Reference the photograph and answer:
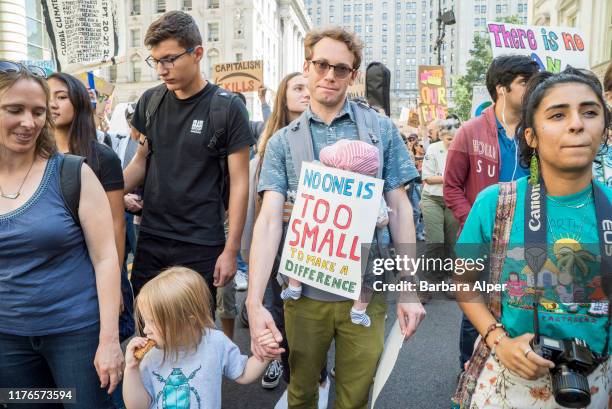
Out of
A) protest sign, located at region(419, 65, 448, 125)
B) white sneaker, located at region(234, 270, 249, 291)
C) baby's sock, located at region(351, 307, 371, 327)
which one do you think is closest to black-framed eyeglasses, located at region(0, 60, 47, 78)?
baby's sock, located at region(351, 307, 371, 327)

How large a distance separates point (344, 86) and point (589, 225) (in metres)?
1.17

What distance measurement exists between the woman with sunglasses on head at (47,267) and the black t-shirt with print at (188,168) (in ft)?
2.26

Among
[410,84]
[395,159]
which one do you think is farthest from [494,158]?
[410,84]

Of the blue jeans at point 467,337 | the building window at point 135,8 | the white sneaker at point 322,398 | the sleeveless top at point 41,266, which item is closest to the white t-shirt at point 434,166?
the blue jeans at point 467,337

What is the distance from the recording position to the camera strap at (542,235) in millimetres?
1545

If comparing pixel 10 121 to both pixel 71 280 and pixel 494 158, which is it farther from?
pixel 494 158

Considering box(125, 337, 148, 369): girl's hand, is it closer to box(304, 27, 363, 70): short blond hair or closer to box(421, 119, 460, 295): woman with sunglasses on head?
box(304, 27, 363, 70): short blond hair

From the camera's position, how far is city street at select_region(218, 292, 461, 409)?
11.2ft

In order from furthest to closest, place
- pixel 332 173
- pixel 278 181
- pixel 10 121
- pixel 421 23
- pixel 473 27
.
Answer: pixel 421 23
pixel 473 27
pixel 278 181
pixel 332 173
pixel 10 121

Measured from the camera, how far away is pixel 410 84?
430ft

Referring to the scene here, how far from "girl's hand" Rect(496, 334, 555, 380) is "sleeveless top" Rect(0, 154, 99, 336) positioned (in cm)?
163

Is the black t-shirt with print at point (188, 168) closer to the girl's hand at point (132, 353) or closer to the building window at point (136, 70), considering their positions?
the girl's hand at point (132, 353)

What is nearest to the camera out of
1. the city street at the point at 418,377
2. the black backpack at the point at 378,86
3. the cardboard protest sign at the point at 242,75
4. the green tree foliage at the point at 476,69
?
the city street at the point at 418,377

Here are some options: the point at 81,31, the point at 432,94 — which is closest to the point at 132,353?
the point at 81,31
